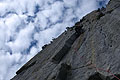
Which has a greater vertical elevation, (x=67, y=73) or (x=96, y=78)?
(x=67, y=73)

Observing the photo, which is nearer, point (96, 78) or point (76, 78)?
point (96, 78)

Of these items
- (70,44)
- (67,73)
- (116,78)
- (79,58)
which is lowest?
(116,78)

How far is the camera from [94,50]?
37.6 ft

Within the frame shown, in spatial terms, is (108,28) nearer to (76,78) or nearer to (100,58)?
(100,58)

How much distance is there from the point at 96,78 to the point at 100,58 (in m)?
1.59

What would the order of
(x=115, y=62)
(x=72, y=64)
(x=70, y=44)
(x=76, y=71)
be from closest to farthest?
(x=115, y=62) < (x=76, y=71) < (x=72, y=64) < (x=70, y=44)

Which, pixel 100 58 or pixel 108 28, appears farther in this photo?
pixel 108 28

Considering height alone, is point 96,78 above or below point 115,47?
below

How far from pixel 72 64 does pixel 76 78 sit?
2086mm

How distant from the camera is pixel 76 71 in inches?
426

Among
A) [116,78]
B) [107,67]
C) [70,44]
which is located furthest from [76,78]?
[70,44]

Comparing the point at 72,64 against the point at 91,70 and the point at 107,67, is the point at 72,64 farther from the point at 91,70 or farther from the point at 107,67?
the point at 107,67

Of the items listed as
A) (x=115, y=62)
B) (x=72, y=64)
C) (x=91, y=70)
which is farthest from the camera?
(x=72, y=64)

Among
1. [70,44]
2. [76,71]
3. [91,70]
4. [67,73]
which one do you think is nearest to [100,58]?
[91,70]
